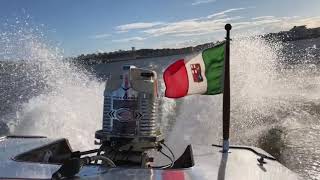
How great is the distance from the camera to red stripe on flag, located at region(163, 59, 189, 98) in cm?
459

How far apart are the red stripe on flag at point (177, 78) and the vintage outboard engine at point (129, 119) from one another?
0.58 feet

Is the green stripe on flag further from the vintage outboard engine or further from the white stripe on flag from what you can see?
the vintage outboard engine

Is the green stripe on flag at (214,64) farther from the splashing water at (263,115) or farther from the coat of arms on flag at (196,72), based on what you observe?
the splashing water at (263,115)

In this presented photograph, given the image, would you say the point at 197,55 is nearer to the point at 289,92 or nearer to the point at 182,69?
the point at 182,69

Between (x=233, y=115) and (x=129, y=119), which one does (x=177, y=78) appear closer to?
(x=129, y=119)

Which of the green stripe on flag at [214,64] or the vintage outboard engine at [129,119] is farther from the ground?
the green stripe on flag at [214,64]

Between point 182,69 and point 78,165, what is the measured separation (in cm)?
167

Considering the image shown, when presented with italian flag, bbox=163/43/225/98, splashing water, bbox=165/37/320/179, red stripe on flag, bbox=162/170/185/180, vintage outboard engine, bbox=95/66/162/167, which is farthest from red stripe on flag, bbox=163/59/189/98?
splashing water, bbox=165/37/320/179

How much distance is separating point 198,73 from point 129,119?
75 cm

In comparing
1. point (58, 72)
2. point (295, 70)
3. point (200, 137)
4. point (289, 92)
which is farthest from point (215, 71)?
point (295, 70)

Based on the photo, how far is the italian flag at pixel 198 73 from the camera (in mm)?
4582

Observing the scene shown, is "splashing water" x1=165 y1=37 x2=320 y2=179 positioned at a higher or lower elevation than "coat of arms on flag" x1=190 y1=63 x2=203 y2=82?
lower

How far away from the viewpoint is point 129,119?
446 centimetres

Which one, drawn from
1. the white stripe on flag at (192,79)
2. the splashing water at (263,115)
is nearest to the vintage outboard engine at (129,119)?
the white stripe on flag at (192,79)
